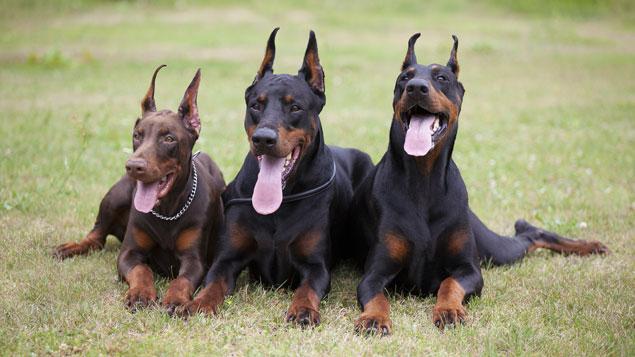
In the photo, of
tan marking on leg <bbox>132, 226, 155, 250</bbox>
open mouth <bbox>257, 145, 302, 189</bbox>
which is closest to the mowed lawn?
tan marking on leg <bbox>132, 226, 155, 250</bbox>

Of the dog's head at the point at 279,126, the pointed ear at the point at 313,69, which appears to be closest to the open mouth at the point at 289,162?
the dog's head at the point at 279,126

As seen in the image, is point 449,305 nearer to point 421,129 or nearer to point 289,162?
point 421,129

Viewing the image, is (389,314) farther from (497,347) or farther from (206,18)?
(206,18)

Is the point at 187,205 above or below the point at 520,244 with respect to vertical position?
above

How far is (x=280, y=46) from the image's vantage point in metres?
21.0

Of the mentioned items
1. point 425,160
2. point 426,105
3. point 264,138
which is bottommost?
point 425,160

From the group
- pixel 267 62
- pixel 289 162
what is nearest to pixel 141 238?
pixel 289 162

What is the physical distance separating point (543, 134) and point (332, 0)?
799 inches

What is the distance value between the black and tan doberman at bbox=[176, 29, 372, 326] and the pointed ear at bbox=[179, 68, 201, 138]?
425 mm

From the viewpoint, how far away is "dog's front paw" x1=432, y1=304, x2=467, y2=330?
15.0 feet

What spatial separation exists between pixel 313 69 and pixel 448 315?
6.08 ft

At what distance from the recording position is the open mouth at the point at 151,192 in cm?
491

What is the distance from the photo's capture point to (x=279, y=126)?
4727 mm

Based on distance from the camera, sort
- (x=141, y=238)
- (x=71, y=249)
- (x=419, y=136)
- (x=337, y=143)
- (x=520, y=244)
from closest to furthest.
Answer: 1. (x=419, y=136)
2. (x=141, y=238)
3. (x=71, y=249)
4. (x=520, y=244)
5. (x=337, y=143)
